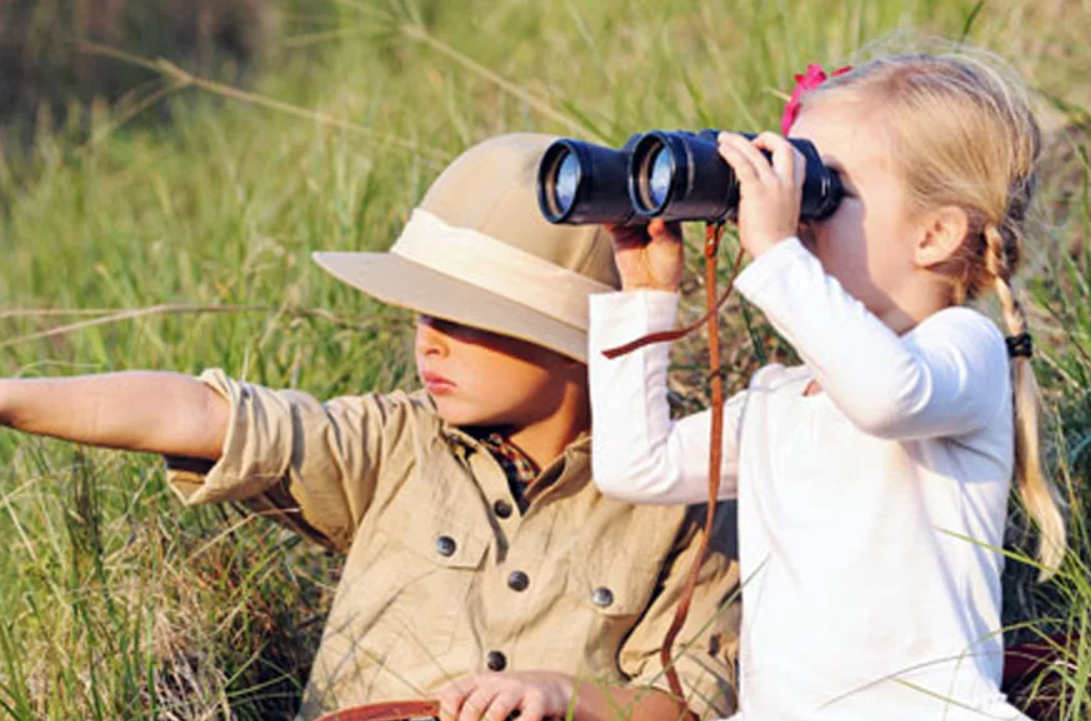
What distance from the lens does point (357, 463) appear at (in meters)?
3.15

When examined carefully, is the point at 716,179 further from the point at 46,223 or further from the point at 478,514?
the point at 46,223

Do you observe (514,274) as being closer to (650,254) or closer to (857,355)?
(650,254)

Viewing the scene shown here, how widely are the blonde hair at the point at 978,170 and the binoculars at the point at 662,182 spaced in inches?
5.1

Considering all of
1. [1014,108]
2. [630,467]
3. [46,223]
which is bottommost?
[46,223]

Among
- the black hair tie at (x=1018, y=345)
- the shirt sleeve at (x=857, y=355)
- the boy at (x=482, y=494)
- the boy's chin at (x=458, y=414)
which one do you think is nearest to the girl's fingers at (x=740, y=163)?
the shirt sleeve at (x=857, y=355)

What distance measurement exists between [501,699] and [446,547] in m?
0.32

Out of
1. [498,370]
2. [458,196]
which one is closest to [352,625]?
[498,370]

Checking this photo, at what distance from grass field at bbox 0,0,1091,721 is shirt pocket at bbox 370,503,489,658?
0.28 metres

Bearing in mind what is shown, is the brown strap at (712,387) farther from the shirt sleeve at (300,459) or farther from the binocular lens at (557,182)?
the shirt sleeve at (300,459)

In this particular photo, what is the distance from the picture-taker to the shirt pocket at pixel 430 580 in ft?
10.2

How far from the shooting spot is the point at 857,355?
97.7 inches

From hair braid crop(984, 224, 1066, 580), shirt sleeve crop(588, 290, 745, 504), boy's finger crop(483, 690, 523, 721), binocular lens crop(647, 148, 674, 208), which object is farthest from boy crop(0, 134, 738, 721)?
hair braid crop(984, 224, 1066, 580)

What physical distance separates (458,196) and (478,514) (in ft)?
1.71

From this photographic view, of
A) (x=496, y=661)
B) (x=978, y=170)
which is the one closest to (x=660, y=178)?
(x=978, y=170)
